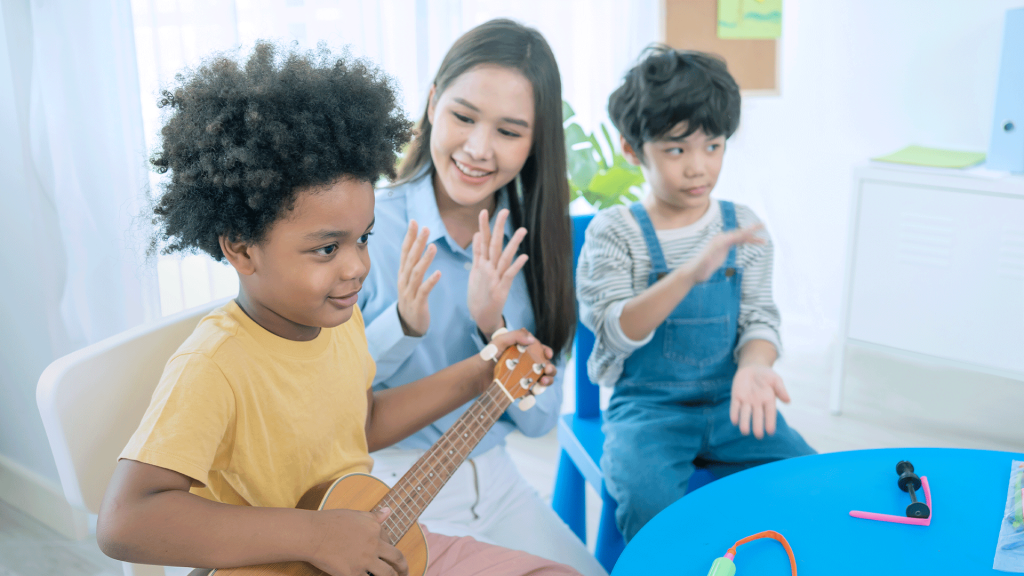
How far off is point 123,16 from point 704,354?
138 cm

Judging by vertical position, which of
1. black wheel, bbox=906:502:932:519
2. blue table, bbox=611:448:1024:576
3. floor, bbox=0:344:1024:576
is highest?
black wheel, bbox=906:502:932:519

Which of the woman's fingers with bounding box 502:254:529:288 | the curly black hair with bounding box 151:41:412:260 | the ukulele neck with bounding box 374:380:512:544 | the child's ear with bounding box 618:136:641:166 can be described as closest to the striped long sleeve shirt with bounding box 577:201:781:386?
the child's ear with bounding box 618:136:641:166

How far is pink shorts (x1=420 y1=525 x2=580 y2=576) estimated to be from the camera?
3.14 ft

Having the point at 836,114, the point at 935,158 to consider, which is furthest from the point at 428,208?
the point at 836,114

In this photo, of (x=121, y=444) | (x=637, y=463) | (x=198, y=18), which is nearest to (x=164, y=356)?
(x=121, y=444)

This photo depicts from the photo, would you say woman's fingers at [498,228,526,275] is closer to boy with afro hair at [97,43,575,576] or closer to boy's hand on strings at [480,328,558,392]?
boy's hand on strings at [480,328,558,392]

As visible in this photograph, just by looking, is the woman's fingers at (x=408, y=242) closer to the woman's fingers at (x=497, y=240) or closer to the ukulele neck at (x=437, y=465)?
the woman's fingers at (x=497, y=240)

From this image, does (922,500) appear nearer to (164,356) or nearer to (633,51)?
(164,356)

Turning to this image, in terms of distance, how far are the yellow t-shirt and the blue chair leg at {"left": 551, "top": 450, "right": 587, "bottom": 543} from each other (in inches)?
25.1

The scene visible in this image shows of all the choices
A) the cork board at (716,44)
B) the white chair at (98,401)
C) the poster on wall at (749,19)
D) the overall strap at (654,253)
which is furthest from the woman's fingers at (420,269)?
the poster on wall at (749,19)

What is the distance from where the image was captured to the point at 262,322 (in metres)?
Answer: 0.88

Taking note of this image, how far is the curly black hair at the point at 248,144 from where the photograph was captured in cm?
79

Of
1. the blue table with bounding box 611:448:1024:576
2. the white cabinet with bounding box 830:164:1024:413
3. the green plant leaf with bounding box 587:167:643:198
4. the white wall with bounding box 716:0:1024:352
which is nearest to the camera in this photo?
the blue table with bounding box 611:448:1024:576

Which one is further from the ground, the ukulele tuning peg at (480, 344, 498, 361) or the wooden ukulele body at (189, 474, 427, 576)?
the ukulele tuning peg at (480, 344, 498, 361)
